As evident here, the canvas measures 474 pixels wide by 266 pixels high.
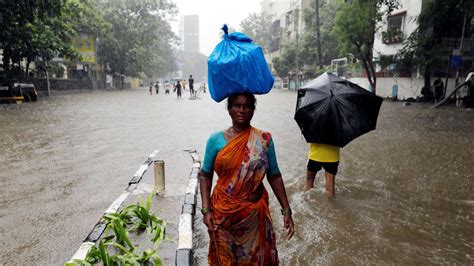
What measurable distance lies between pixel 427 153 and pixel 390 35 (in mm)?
20015

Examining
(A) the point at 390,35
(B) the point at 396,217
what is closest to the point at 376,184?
(B) the point at 396,217

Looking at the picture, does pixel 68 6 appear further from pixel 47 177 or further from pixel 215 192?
pixel 215 192

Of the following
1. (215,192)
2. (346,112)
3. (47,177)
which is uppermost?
(346,112)

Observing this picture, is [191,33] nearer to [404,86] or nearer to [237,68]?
[404,86]

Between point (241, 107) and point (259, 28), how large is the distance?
249 feet

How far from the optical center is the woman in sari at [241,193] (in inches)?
92.1

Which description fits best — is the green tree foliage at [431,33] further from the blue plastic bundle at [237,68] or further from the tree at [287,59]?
the tree at [287,59]

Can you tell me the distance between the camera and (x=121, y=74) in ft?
168

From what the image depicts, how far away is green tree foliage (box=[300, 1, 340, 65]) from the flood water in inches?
1212

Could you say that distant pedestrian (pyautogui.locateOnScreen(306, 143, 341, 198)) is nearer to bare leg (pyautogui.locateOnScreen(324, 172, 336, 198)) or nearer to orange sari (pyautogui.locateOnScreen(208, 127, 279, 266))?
bare leg (pyautogui.locateOnScreen(324, 172, 336, 198))

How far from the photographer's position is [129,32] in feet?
152

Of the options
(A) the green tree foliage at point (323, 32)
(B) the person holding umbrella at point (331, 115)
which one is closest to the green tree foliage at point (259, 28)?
(A) the green tree foliage at point (323, 32)

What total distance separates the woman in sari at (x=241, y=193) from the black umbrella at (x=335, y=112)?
2.45 metres

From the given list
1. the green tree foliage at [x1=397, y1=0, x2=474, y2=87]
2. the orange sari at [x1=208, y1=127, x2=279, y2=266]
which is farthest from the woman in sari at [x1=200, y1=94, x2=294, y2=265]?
the green tree foliage at [x1=397, y1=0, x2=474, y2=87]
